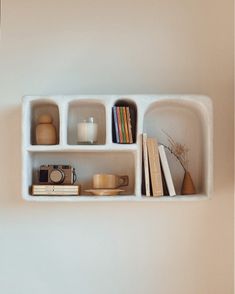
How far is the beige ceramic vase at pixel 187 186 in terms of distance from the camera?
6.05ft

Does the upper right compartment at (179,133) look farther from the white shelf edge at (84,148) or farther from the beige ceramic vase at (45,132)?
the beige ceramic vase at (45,132)

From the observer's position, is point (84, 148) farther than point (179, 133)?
No

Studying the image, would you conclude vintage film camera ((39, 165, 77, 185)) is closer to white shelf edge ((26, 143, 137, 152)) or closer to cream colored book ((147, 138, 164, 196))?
white shelf edge ((26, 143, 137, 152))

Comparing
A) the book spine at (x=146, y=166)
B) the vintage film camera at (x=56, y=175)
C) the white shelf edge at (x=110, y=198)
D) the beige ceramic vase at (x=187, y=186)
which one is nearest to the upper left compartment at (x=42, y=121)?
the vintage film camera at (x=56, y=175)

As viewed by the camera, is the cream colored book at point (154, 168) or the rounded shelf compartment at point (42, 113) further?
the rounded shelf compartment at point (42, 113)

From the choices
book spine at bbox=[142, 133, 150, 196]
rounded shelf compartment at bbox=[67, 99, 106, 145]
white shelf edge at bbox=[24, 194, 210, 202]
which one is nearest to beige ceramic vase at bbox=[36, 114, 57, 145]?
rounded shelf compartment at bbox=[67, 99, 106, 145]

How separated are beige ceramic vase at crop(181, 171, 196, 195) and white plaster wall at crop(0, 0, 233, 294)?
0.10m

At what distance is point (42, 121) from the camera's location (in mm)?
1863

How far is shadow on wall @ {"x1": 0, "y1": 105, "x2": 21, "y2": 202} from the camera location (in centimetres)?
194

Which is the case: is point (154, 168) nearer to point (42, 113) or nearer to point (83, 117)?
point (83, 117)
